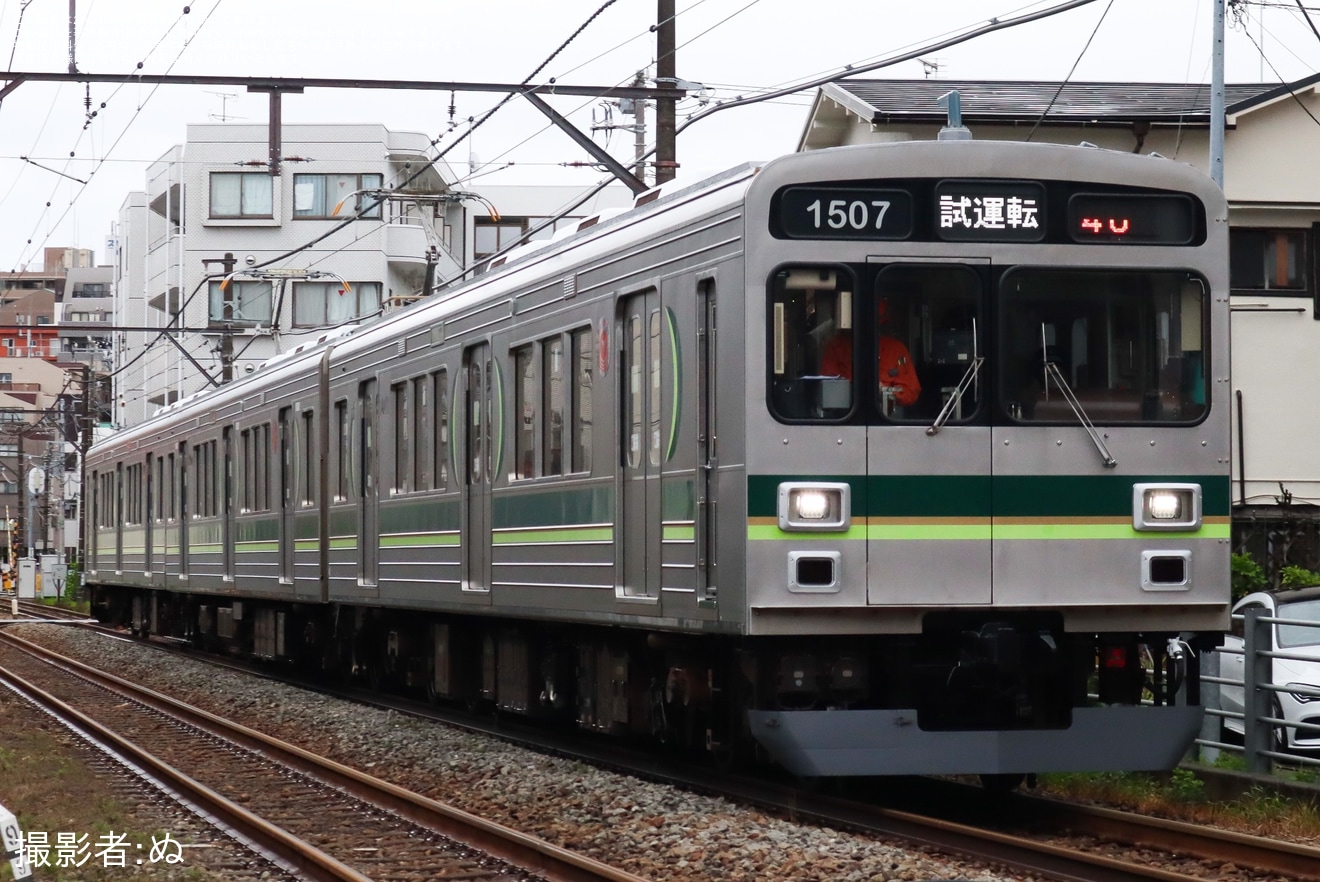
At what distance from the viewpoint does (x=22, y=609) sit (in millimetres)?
44281

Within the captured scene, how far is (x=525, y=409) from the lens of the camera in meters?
12.0

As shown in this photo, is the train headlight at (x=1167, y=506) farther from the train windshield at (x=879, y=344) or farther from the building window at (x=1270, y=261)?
the building window at (x=1270, y=261)

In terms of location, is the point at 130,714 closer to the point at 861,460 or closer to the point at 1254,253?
the point at 861,460

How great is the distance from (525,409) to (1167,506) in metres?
4.44

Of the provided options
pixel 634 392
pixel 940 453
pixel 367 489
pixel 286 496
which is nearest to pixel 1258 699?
pixel 940 453

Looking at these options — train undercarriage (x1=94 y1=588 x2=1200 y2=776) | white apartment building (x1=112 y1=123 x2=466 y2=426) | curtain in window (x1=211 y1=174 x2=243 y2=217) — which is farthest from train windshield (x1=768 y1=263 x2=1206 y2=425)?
curtain in window (x1=211 y1=174 x2=243 y2=217)

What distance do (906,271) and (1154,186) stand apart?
1251 mm

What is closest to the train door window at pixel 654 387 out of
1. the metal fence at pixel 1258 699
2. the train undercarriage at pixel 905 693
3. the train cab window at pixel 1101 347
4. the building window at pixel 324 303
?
the train undercarriage at pixel 905 693

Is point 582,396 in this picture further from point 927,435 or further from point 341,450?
point 341,450

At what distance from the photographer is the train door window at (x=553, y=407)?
36.9 ft

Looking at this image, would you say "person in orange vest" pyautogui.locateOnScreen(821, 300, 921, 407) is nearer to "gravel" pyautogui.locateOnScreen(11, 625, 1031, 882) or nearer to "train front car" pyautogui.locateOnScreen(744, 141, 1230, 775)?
"train front car" pyautogui.locateOnScreen(744, 141, 1230, 775)

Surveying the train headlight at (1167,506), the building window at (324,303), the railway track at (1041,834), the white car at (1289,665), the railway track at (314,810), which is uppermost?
the building window at (324,303)

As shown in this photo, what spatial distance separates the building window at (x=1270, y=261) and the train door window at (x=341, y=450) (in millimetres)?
10057

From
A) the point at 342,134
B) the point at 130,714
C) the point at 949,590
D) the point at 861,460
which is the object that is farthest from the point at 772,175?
the point at 342,134
